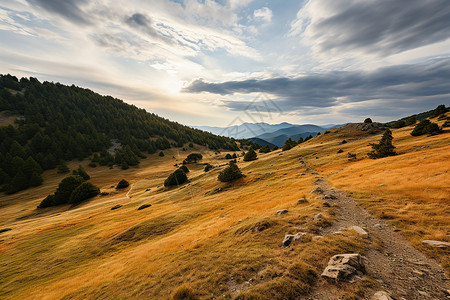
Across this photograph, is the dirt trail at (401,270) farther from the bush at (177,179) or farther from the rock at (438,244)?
the bush at (177,179)

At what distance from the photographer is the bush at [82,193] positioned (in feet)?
208

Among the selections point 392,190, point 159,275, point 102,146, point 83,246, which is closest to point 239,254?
point 159,275

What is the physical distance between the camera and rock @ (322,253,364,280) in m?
7.66

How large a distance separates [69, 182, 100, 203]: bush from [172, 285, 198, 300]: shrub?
78328mm

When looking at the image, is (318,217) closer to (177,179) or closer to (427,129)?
(177,179)

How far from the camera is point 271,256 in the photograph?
10.5 meters

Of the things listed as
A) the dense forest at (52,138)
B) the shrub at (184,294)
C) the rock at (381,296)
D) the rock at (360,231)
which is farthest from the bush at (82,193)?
the rock at (381,296)

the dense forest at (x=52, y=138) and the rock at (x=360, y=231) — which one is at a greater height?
the dense forest at (x=52, y=138)

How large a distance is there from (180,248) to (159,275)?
4351mm

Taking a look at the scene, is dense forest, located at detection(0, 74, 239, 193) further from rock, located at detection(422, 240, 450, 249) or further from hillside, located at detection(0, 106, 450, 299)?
rock, located at detection(422, 240, 450, 249)

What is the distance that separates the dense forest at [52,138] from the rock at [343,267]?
140864 millimetres

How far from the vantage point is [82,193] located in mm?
63844

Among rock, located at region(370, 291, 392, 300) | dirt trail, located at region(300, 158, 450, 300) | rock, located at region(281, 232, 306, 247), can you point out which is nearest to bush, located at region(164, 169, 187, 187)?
rock, located at region(281, 232, 306, 247)

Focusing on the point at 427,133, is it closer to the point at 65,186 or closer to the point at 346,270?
the point at 346,270
